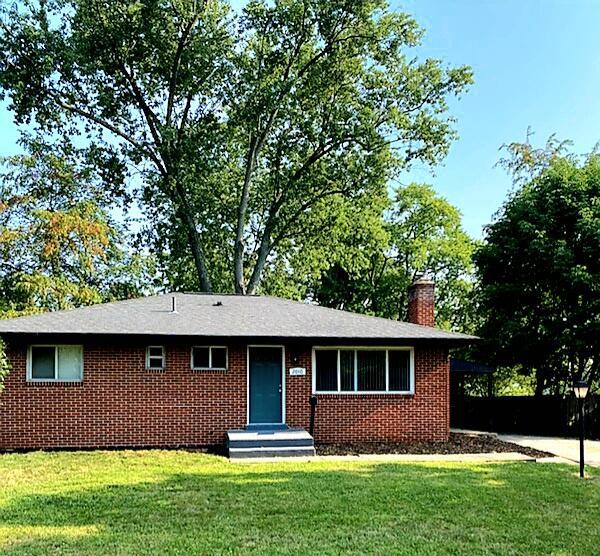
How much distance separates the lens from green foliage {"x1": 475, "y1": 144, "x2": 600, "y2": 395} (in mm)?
18203

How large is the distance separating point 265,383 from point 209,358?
51.7 inches

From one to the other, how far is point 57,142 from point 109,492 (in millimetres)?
19607

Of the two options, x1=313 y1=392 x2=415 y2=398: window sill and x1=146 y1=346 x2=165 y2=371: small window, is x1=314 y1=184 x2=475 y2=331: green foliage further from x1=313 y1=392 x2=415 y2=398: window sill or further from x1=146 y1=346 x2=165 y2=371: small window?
x1=146 y1=346 x2=165 y2=371: small window

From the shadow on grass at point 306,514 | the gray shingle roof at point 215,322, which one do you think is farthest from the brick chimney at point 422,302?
the shadow on grass at point 306,514

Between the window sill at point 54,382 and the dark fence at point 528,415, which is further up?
the window sill at point 54,382

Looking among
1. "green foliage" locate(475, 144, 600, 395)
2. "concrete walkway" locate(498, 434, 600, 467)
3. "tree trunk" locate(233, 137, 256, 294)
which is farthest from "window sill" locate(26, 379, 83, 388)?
"green foliage" locate(475, 144, 600, 395)

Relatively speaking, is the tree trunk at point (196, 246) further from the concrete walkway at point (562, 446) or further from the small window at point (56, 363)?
the concrete walkway at point (562, 446)

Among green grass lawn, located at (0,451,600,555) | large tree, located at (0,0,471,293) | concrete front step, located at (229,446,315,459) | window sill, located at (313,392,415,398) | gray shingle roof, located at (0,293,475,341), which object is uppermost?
large tree, located at (0,0,471,293)

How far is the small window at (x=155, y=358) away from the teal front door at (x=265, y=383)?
5.97 ft

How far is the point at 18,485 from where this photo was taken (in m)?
9.68

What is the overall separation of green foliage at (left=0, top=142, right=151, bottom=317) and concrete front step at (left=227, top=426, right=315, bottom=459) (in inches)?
441

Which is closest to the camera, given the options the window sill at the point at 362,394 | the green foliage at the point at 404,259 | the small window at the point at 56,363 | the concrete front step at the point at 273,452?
the concrete front step at the point at 273,452

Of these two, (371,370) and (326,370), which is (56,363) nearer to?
(326,370)

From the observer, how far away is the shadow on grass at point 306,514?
21.8 ft
